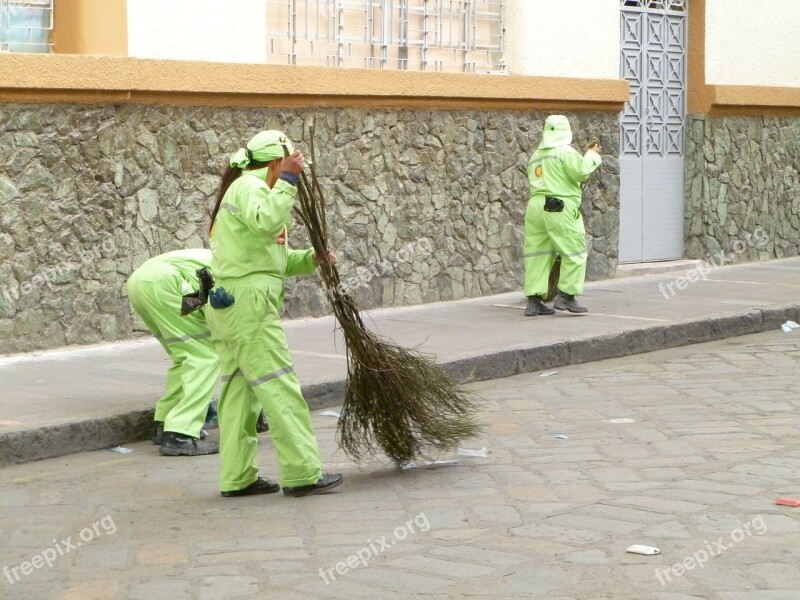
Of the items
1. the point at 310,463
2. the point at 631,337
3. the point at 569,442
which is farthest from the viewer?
the point at 631,337

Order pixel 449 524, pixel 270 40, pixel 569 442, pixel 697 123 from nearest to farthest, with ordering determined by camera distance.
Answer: pixel 449 524
pixel 569 442
pixel 270 40
pixel 697 123

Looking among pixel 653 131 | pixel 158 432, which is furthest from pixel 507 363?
pixel 653 131

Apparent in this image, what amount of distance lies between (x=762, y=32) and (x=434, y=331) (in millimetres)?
7265

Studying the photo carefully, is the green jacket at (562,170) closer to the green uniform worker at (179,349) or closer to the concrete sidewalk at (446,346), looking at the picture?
the concrete sidewalk at (446,346)

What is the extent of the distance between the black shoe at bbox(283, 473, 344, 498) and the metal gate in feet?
28.7

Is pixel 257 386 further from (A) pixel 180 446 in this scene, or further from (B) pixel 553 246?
(B) pixel 553 246

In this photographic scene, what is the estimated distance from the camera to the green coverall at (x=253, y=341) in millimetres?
5824

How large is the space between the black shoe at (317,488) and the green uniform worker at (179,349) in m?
1.14

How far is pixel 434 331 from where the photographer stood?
1034cm

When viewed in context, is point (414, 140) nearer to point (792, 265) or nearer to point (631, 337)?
point (631, 337)

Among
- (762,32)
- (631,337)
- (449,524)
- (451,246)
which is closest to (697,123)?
(762,32)

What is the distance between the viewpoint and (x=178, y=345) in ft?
23.1
